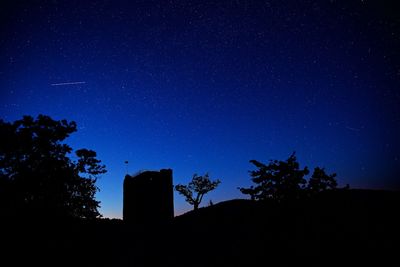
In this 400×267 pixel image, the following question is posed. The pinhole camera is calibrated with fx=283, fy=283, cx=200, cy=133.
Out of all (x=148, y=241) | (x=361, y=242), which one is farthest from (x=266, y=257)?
(x=148, y=241)

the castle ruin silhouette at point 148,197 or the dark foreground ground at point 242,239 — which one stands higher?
the castle ruin silhouette at point 148,197

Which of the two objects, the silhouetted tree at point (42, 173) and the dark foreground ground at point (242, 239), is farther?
the silhouetted tree at point (42, 173)

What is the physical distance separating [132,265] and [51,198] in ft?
36.5

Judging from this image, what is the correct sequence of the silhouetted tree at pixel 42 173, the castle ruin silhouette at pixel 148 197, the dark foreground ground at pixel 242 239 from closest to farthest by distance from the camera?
1. the dark foreground ground at pixel 242 239
2. the silhouetted tree at pixel 42 173
3. the castle ruin silhouette at pixel 148 197

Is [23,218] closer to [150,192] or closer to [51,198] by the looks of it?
[51,198]

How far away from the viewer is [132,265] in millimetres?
16062

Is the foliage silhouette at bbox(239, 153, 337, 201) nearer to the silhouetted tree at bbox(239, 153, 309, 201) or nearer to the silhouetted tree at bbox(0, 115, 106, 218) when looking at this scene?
the silhouetted tree at bbox(239, 153, 309, 201)

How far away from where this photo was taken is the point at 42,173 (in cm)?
2330

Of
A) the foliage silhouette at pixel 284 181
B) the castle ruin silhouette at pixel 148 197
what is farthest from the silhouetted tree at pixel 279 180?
A: the castle ruin silhouette at pixel 148 197

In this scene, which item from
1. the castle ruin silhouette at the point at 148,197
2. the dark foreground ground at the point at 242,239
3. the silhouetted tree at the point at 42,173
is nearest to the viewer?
the dark foreground ground at the point at 242,239

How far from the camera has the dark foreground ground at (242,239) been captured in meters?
13.6

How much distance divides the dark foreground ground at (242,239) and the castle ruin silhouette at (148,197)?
8.18m

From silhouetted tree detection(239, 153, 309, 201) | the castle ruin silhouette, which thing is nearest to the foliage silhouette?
silhouetted tree detection(239, 153, 309, 201)

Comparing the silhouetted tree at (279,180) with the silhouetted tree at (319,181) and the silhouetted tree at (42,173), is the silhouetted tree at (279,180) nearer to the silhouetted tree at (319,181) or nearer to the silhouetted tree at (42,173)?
the silhouetted tree at (319,181)
